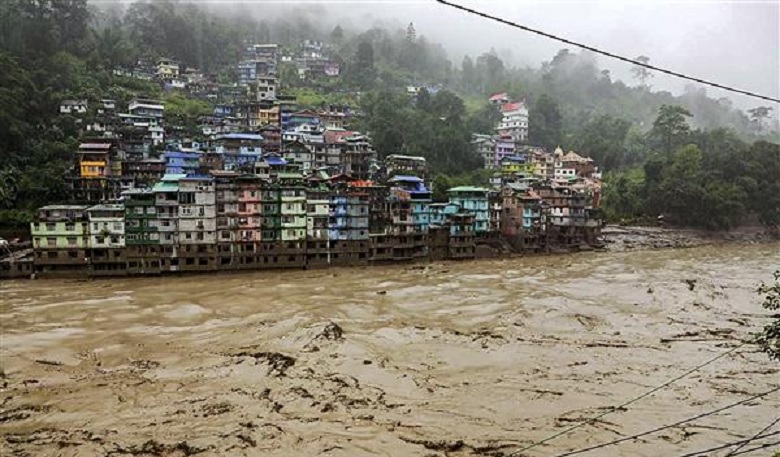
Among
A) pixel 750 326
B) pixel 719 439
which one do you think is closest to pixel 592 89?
pixel 750 326

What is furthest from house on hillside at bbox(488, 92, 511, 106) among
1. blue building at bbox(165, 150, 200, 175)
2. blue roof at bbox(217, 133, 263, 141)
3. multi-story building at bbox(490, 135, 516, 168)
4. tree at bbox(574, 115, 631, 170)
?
blue building at bbox(165, 150, 200, 175)

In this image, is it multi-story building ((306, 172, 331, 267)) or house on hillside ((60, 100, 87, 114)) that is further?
house on hillside ((60, 100, 87, 114))

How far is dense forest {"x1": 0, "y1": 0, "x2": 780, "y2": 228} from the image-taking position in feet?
121

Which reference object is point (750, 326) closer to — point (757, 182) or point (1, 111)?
point (757, 182)

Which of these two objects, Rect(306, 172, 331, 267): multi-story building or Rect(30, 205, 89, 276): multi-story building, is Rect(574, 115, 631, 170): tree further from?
Rect(30, 205, 89, 276): multi-story building

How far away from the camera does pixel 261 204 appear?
3042 cm

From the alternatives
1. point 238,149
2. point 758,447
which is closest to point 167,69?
point 238,149

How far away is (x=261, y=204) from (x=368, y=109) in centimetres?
2942

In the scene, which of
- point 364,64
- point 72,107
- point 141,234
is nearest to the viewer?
point 141,234

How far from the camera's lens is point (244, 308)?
2156cm

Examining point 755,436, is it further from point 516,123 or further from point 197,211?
point 516,123

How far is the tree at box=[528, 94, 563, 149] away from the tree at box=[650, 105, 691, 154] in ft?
35.4

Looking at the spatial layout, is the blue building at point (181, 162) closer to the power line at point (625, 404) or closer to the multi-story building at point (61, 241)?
the multi-story building at point (61, 241)

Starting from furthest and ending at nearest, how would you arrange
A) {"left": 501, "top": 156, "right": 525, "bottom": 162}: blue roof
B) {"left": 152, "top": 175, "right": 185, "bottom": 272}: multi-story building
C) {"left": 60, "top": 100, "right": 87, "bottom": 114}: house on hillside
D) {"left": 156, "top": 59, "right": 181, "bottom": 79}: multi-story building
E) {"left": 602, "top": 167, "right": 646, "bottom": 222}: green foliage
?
{"left": 156, "top": 59, "right": 181, "bottom": 79}: multi-story building → {"left": 501, "top": 156, "right": 525, "bottom": 162}: blue roof → {"left": 602, "top": 167, "right": 646, "bottom": 222}: green foliage → {"left": 60, "top": 100, "right": 87, "bottom": 114}: house on hillside → {"left": 152, "top": 175, "right": 185, "bottom": 272}: multi-story building
